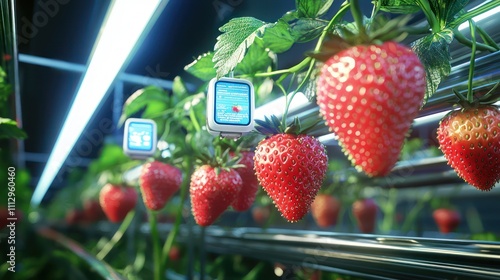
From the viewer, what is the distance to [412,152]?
2.38 m

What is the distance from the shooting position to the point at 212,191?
1055mm

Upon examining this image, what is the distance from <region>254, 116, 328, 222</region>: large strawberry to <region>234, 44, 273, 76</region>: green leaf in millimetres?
265

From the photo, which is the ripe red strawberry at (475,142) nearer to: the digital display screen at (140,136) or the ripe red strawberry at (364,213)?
the digital display screen at (140,136)

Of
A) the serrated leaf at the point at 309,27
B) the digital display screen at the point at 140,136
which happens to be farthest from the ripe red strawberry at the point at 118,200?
the serrated leaf at the point at 309,27

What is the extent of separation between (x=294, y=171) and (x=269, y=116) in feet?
0.76

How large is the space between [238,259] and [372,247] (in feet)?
2.64

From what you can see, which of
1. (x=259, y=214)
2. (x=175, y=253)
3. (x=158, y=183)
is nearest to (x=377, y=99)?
(x=158, y=183)

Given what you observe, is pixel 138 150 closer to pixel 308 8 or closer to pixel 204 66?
pixel 204 66

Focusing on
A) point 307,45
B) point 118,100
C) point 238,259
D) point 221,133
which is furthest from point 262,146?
point 118,100

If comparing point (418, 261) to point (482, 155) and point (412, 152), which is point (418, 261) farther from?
point (412, 152)

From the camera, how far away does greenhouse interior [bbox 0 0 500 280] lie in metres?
0.55

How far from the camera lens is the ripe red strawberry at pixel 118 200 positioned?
7.06 ft

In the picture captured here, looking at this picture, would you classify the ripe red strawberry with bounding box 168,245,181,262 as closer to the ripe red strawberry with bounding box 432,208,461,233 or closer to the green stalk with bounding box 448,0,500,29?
the ripe red strawberry with bounding box 432,208,461,233

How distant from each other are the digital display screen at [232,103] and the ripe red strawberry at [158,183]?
54 cm
